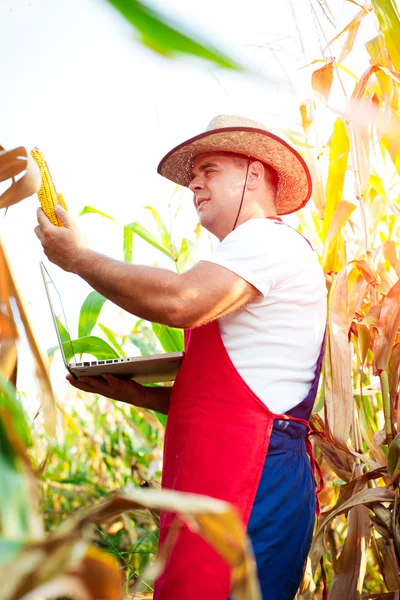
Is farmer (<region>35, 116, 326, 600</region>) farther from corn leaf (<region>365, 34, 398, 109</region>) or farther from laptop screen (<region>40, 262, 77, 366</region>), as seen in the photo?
corn leaf (<region>365, 34, 398, 109</region>)

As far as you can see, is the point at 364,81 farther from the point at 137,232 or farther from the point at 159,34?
the point at 159,34

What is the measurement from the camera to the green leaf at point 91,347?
162 centimetres

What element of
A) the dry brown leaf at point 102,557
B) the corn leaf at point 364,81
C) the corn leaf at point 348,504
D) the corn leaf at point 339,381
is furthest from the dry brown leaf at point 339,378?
the dry brown leaf at point 102,557

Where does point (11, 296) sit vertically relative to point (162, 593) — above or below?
above

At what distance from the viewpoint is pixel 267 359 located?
1224mm

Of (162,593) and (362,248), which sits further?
(362,248)

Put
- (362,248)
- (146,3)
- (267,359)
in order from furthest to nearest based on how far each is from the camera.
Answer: (362,248) → (267,359) → (146,3)

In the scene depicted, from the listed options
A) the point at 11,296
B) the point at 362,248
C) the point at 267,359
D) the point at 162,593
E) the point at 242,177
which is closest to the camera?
the point at 11,296

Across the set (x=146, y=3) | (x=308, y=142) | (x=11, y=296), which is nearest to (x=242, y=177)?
(x=308, y=142)

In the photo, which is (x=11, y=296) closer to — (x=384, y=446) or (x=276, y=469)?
(x=276, y=469)

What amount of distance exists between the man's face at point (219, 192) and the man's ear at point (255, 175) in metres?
0.02

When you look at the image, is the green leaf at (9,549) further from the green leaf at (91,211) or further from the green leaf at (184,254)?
the green leaf at (184,254)

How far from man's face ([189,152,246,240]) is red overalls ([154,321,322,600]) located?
10.5 inches

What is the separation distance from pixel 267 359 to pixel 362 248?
0.51 meters
